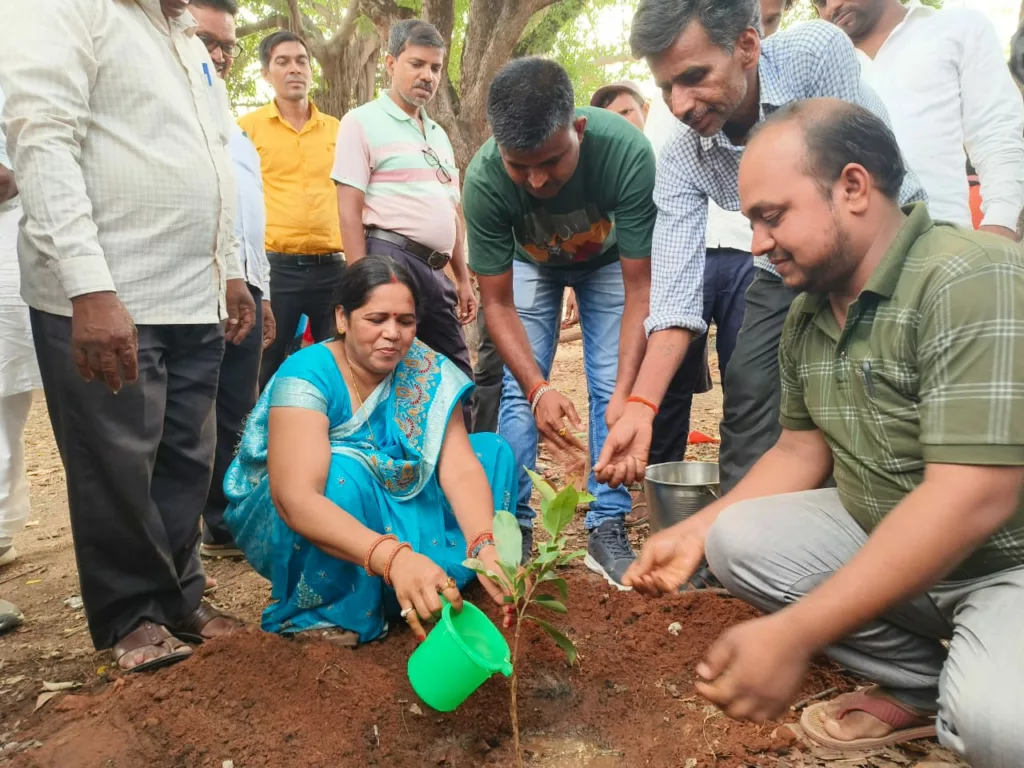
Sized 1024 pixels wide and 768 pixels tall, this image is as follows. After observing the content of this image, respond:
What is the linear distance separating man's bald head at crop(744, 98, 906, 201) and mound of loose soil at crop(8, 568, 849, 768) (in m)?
1.29

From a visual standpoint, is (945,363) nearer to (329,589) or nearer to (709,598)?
(709,598)

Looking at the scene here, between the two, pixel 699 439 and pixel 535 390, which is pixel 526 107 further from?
pixel 699 439

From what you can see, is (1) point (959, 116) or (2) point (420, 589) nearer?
(2) point (420, 589)

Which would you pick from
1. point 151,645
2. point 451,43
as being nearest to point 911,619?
point 151,645

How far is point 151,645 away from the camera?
230 centimetres

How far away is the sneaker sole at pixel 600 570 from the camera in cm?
280

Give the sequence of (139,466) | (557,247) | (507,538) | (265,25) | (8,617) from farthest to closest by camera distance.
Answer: (265,25) < (557,247) < (8,617) < (139,466) < (507,538)

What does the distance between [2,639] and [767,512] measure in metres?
2.51

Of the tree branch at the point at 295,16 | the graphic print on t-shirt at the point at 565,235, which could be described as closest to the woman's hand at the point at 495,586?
the graphic print on t-shirt at the point at 565,235

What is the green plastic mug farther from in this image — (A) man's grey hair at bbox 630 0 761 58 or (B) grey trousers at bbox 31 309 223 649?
(A) man's grey hair at bbox 630 0 761 58

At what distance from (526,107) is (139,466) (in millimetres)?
1548

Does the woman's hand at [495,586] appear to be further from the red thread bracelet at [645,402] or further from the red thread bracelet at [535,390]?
the red thread bracelet at [535,390]

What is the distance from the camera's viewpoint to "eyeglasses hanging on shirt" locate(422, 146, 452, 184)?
12.7 ft

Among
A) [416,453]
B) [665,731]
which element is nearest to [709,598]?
[665,731]
